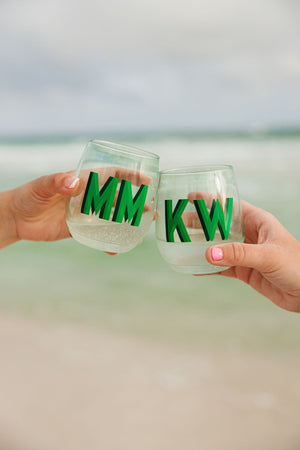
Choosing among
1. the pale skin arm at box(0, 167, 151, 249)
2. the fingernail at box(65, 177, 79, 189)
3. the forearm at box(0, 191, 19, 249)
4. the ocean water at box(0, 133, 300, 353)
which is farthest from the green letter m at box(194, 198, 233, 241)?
the ocean water at box(0, 133, 300, 353)

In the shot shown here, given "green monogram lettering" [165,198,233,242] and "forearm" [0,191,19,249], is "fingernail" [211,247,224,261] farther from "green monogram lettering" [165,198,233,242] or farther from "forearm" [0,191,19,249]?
"forearm" [0,191,19,249]

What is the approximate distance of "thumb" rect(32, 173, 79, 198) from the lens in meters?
1.08

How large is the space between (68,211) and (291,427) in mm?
1846

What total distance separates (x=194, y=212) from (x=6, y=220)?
2.76ft

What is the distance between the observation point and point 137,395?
2.47 m

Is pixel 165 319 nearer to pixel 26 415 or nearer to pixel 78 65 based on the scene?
pixel 26 415

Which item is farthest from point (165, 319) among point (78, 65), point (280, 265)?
point (78, 65)

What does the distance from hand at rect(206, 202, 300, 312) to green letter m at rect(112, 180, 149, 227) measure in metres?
0.19

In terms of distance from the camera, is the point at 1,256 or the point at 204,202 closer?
the point at 204,202

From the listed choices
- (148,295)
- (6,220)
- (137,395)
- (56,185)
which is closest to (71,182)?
(56,185)

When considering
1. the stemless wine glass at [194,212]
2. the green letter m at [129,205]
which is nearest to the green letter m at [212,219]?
the stemless wine glass at [194,212]

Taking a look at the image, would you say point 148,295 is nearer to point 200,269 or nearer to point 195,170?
point 200,269

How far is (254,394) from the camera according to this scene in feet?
8.33

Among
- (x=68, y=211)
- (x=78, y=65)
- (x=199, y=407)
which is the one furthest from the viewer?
(x=78, y=65)
